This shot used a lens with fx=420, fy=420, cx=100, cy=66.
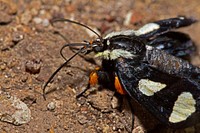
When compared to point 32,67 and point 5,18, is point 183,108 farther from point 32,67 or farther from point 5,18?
point 5,18

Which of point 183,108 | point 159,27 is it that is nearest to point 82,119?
point 183,108

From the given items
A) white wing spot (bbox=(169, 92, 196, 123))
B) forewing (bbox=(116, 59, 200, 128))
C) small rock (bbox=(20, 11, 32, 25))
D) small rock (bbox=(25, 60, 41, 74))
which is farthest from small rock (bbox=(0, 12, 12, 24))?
white wing spot (bbox=(169, 92, 196, 123))

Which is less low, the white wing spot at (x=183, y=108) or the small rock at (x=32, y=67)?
the small rock at (x=32, y=67)

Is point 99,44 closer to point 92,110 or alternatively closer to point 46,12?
point 92,110

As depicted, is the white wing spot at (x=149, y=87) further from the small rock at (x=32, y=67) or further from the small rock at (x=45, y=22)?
the small rock at (x=45, y=22)

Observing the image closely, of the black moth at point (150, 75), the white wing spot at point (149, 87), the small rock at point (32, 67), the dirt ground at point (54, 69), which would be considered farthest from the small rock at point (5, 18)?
the white wing spot at point (149, 87)

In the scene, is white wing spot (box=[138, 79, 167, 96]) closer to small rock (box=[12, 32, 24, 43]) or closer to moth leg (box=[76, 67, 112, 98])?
moth leg (box=[76, 67, 112, 98])
